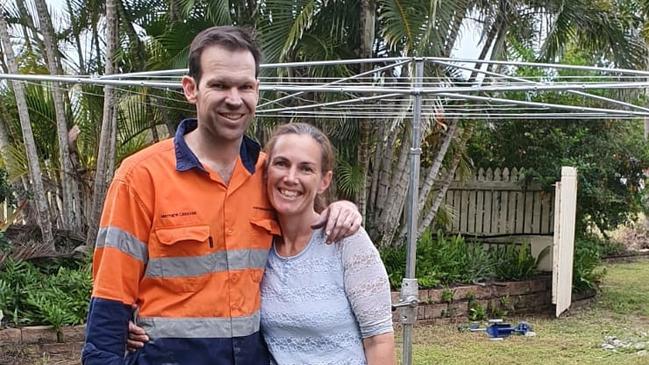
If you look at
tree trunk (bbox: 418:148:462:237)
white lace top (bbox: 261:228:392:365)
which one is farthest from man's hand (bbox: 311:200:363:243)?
tree trunk (bbox: 418:148:462:237)

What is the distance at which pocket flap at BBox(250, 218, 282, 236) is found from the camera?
1.77 m

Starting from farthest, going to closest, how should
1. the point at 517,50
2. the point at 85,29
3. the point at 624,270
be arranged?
the point at 624,270 → the point at 517,50 → the point at 85,29

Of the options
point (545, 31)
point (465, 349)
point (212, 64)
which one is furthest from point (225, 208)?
point (545, 31)

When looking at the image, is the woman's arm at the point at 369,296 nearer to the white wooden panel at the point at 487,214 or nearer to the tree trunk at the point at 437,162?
the tree trunk at the point at 437,162

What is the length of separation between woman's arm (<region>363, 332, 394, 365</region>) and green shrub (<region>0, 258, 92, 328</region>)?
13.1ft

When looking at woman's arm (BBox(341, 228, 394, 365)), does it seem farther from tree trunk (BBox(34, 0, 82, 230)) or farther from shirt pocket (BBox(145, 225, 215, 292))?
tree trunk (BBox(34, 0, 82, 230))

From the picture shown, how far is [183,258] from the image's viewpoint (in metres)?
1.64

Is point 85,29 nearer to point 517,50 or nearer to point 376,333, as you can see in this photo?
point 517,50

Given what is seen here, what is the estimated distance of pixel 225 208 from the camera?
1.70m

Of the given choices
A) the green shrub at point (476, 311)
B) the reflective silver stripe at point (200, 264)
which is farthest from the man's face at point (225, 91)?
the green shrub at point (476, 311)

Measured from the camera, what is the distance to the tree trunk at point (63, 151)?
727 centimetres

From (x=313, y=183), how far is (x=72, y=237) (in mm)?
5873

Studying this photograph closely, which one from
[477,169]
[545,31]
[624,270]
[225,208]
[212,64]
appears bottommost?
[624,270]

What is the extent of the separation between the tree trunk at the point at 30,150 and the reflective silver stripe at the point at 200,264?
537 cm
